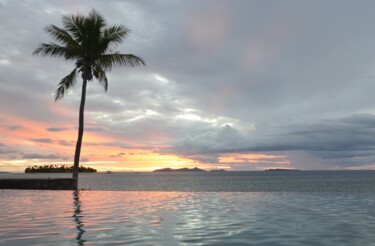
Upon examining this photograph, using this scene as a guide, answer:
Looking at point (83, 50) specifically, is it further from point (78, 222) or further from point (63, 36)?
point (78, 222)

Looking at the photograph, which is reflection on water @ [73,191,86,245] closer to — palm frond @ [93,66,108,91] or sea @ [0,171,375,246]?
sea @ [0,171,375,246]

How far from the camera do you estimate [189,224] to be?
12773mm

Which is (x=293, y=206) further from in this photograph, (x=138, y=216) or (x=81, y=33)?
(x=81, y=33)

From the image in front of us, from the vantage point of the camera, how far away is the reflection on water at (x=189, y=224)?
1030cm

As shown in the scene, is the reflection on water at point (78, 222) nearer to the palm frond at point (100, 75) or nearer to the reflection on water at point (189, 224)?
the reflection on water at point (189, 224)

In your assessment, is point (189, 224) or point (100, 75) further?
point (100, 75)

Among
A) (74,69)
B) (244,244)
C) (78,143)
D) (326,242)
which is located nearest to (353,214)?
(326,242)

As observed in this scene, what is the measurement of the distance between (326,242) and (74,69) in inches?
1008

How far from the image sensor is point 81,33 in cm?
3047

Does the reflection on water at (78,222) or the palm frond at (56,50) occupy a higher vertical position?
the palm frond at (56,50)

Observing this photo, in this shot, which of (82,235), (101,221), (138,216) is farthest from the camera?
(138,216)

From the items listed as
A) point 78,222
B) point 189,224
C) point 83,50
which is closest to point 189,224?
point 189,224

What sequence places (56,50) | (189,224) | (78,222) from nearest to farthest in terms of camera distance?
(189,224) → (78,222) → (56,50)

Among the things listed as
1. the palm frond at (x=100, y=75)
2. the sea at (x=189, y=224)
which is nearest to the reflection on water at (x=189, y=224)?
the sea at (x=189, y=224)
